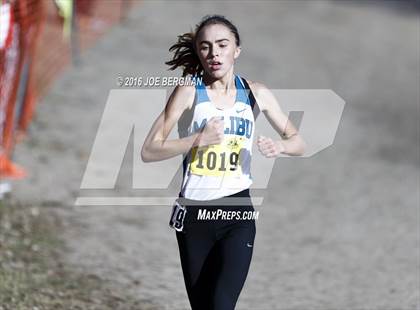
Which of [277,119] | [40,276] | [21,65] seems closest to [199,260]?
[277,119]

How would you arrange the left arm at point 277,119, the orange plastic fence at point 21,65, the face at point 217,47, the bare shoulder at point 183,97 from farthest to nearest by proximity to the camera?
the orange plastic fence at point 21,65, the left arm at point 277,119, the bare shoulder at point 183,97, the face at point 217,47

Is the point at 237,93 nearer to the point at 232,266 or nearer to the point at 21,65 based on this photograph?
the point at 232,266

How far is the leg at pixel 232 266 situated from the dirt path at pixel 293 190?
98.1 inches

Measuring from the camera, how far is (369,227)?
10.2 metres

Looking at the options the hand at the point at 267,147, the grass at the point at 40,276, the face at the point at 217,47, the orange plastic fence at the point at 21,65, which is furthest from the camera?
the orange plastic fence at the point at 21,65

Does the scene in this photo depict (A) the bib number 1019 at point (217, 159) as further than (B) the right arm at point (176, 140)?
Yes

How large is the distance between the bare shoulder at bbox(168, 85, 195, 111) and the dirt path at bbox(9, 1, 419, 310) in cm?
294

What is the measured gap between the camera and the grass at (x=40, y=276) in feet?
22.9

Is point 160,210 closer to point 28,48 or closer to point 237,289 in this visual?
point 28,48

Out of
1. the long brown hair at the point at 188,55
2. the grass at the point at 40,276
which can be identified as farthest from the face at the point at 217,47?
the grass at the point at 40,276

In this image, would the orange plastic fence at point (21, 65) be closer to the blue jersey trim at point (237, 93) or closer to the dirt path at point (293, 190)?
the dirt path at point (293, 190)

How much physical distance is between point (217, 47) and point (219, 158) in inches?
23.0

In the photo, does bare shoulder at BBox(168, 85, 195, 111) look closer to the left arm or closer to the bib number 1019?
the bib number 1019

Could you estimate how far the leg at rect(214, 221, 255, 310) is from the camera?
188 inches
